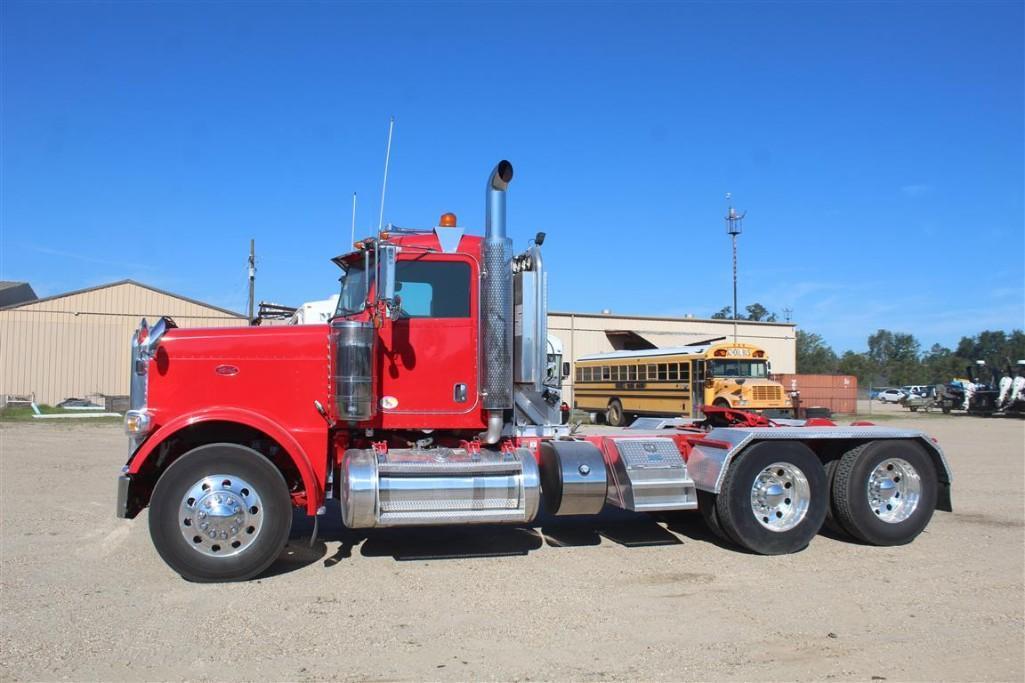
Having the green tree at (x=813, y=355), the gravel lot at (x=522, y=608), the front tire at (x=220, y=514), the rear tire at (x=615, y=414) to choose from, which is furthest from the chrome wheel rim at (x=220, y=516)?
the green tree at (x=813, y=355)

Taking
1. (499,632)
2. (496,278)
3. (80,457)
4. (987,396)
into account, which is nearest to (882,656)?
(499,632)

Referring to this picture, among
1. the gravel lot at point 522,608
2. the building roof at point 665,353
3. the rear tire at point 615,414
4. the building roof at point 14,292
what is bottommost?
the gravel lot at point 522,608

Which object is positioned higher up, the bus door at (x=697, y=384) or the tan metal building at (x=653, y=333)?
the tan metal building at (x=653, y=333)

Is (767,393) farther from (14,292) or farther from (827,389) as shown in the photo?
(14,292)

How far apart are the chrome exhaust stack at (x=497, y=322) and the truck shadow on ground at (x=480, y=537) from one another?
1220 millimetres

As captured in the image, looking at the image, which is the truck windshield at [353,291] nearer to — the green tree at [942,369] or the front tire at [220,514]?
the front tire at [220,514]

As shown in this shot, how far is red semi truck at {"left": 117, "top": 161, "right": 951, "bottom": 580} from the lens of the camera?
20.1ft

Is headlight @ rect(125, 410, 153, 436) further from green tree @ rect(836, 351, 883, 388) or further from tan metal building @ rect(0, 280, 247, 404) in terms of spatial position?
green tree @ rect(836, 351, 883, 388)

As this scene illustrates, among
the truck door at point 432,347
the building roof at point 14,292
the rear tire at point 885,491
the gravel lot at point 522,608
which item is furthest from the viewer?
the building roof at point 14,292

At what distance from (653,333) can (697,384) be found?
1712cm

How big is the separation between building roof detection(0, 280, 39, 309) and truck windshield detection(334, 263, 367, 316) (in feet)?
158

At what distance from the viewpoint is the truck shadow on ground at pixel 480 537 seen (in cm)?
711

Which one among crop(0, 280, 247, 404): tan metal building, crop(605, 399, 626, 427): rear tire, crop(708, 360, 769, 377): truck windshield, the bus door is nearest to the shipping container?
crop(605, 399, 626, 427): rear tire

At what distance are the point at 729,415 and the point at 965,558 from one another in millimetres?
2521
